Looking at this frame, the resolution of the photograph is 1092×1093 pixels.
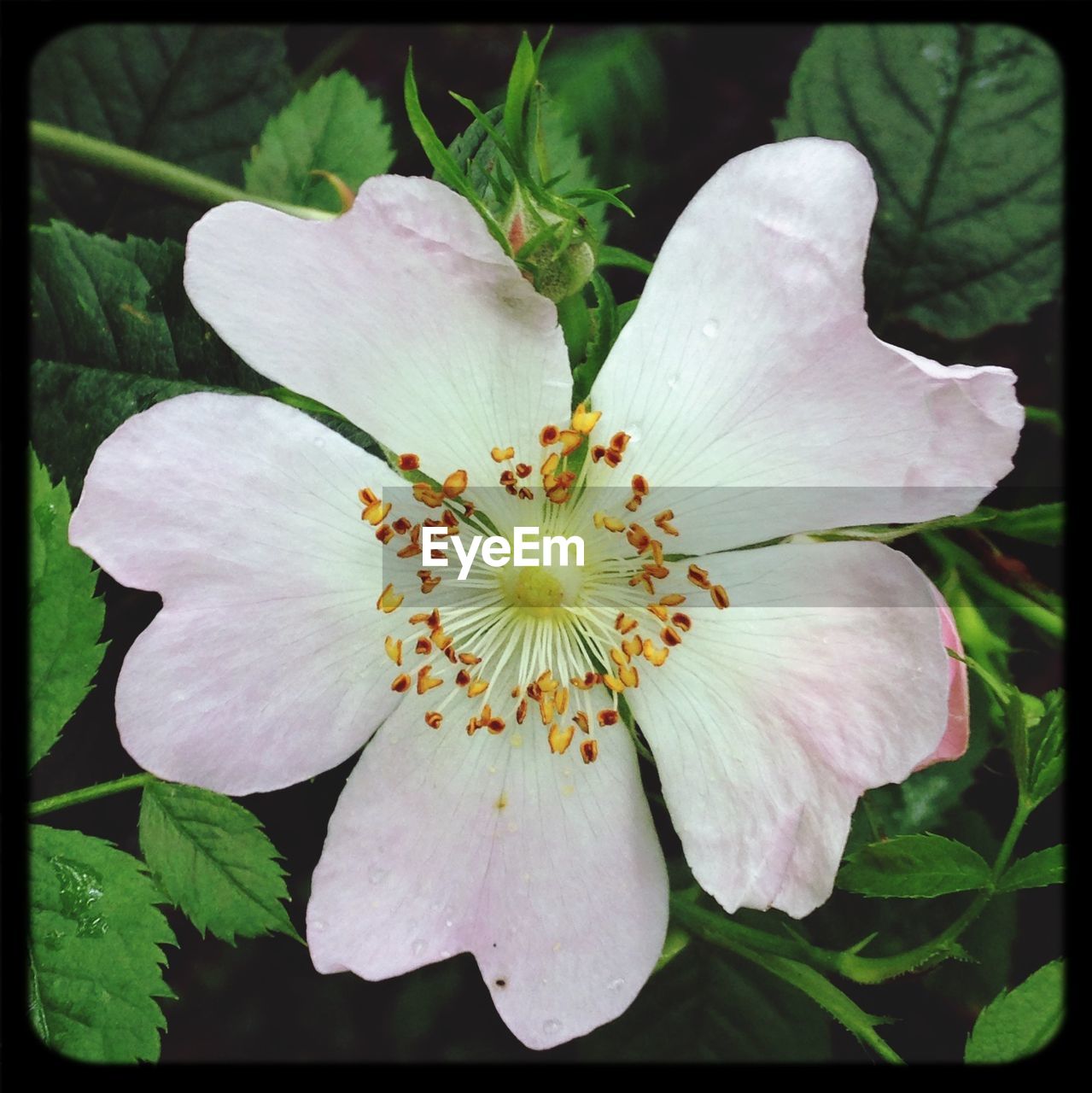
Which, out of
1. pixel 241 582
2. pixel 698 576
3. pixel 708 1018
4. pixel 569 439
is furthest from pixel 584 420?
pixel 708 1018

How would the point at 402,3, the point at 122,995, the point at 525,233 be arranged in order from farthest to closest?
Result: the point at 402,3 < the point at 122,995 < the point at 525,233

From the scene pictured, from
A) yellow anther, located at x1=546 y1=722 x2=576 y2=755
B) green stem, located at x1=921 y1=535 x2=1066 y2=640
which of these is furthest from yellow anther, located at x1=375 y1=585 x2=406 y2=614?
green stem, located at x1=921 y1=535 x2=1066 y2=640

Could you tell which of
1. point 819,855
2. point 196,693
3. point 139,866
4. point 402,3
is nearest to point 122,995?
point 139,866

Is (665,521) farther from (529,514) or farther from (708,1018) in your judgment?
(708,1018)

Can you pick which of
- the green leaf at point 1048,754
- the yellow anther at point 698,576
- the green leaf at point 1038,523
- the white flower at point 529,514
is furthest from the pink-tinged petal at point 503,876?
the green leaf at point 1038,523

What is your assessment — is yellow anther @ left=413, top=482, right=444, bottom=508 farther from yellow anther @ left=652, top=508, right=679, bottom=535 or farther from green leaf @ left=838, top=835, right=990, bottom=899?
green leaf @ left=838, top=835, right=990, bottom=899

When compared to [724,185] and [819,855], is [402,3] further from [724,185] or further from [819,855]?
[819,855]
